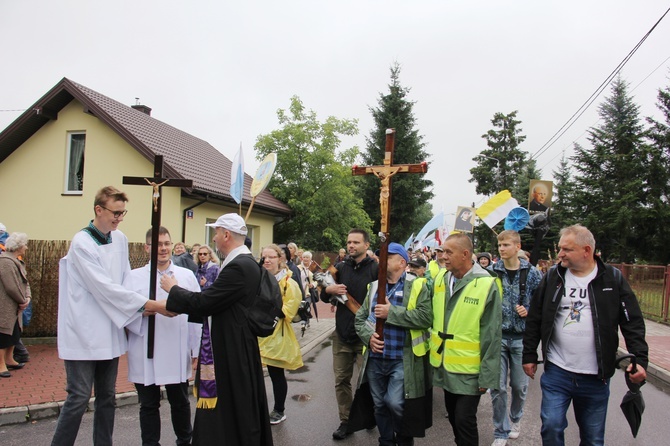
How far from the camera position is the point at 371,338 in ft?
13.7

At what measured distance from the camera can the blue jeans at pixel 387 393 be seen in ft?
13.6

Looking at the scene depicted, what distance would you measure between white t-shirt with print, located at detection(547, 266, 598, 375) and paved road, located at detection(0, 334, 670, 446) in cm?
182

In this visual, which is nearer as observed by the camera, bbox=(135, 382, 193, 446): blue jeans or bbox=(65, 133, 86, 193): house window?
bbox=(135, 382, 193, 446): blue jeans

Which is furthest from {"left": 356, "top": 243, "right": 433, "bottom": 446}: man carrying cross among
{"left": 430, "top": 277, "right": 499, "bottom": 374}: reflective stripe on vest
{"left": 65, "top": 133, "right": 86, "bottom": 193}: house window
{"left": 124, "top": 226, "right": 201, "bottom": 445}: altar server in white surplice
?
{"left": 65, "top": 133, "right": 86, "bottom": 193}: house window

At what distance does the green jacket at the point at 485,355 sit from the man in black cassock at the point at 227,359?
146 cm

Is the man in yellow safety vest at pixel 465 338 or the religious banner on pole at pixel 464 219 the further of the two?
the religious banner on pole at pixel 464 219

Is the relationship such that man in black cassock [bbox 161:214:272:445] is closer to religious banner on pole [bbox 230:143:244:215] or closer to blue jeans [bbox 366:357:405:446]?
blue jeans [bbox 366:357:405:446]

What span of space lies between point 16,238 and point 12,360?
72.0 inches

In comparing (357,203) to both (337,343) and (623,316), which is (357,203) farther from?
(623,316)

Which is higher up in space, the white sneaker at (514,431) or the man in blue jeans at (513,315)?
the man in blue jeans at (513,315)

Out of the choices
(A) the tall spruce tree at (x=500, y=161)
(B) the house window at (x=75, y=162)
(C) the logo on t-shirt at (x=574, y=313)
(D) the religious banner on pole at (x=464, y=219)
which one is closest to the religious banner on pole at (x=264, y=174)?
(C) the logo on t-shirt at (x=574, y=313)

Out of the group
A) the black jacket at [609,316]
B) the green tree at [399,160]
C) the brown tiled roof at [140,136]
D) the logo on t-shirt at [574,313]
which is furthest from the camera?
the green tree at [399,160]

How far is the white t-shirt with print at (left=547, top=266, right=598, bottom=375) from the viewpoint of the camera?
3.48m

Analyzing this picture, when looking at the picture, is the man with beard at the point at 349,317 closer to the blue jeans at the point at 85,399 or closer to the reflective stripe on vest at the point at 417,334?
the reflective stripe on vest at the point at 417,334
